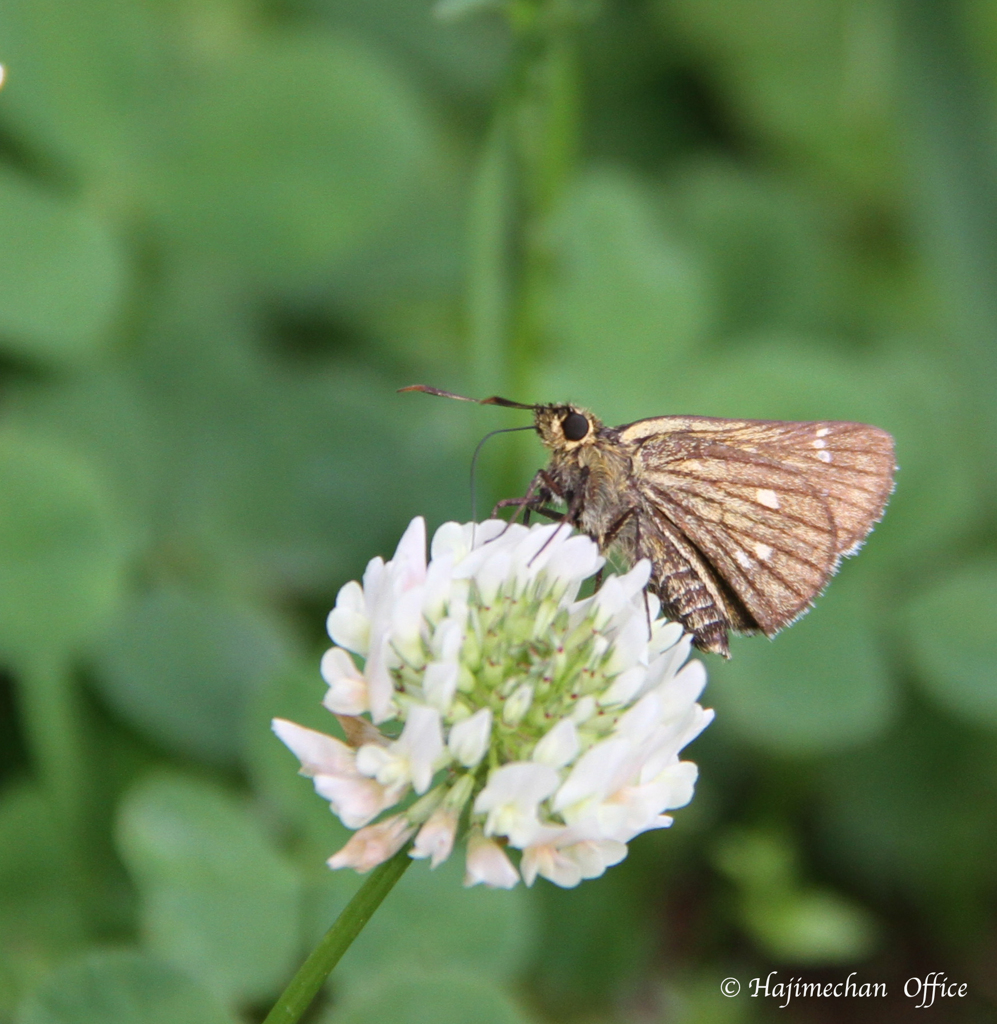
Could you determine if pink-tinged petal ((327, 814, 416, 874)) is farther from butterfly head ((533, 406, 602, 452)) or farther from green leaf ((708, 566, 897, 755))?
green leaf ((708, 566, 897, 755))

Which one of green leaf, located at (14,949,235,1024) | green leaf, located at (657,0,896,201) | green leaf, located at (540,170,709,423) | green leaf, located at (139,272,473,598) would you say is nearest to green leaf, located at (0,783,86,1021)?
green leaf, located at (14,949,235,1024)

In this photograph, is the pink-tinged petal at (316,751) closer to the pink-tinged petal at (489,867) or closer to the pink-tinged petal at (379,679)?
the pink-tinged petal at (379,679)

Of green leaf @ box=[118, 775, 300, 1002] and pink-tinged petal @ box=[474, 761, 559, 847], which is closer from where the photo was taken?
pink-tinged petal @ box=[474, 761, 559, 847]

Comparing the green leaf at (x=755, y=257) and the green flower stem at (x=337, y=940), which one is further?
the green leaf at (x=755, y=257)

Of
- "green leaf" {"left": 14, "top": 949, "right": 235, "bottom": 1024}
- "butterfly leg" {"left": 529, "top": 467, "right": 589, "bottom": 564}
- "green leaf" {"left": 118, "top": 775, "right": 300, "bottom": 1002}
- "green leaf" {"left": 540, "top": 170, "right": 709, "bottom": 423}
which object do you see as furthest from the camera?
"green leaf" {"left": 540, "top": 170, "right": 709, "bottom": 423}

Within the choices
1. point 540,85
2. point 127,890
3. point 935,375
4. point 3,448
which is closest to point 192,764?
point 127,890

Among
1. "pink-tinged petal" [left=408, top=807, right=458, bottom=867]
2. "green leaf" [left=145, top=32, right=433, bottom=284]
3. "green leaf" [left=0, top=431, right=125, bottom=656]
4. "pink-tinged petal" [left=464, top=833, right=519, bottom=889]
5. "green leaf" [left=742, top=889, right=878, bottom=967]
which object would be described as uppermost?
"green leaf" [left=145, top=32, right=433, bottom=284]

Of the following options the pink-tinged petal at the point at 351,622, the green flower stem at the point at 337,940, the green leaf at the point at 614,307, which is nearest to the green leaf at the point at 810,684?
the green leaf at the point at 614,307

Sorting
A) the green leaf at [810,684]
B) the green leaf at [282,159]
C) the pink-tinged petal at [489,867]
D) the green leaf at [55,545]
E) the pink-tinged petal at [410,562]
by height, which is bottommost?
the pink-tinged petal at [489,867]
